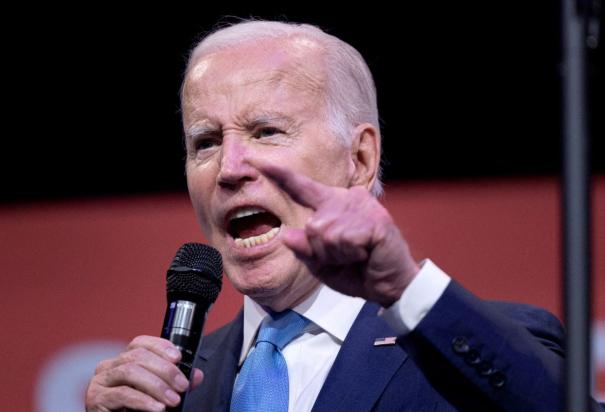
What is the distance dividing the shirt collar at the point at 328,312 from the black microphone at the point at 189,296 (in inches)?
13.8

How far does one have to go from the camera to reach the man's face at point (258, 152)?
1870 millimetres

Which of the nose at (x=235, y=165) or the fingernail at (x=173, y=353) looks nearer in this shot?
the fingernail at (x=173, y=353)

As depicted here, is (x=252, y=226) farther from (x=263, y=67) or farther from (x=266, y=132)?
(x=263, y=67)

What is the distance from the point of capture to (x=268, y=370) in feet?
6.00

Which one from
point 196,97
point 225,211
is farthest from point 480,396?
point 196,97

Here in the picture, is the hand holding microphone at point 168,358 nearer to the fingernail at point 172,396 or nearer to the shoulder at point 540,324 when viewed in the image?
the fingernail at point 172,396

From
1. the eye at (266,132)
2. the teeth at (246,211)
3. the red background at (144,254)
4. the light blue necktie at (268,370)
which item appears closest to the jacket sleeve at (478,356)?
the light blue necktie at (268,370)

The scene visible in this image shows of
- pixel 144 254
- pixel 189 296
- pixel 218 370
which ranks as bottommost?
pixel 144 254

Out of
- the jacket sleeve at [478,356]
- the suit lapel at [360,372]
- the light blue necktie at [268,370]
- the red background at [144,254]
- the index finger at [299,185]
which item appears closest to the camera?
the index finger at [299,185]

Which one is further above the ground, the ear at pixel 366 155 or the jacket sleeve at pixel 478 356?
the ear at pixel 366 155

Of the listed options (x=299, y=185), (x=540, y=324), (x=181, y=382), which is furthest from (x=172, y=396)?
(x=540, y=324)

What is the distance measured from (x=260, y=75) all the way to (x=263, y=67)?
0.08 ft

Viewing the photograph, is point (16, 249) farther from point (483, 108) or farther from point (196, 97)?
point (483, 108)

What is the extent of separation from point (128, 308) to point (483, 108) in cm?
137
